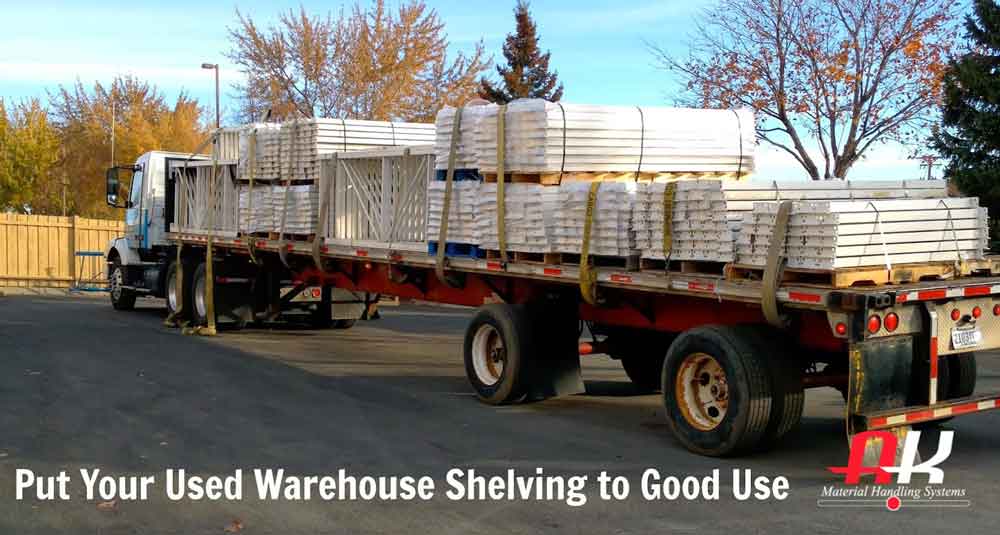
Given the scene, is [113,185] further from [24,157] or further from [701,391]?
[24,157]

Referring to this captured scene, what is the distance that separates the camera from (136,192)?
20.4 metres

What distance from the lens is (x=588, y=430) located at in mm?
9172

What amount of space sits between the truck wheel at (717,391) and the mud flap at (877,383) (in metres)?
0.68

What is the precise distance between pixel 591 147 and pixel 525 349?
2003 mm

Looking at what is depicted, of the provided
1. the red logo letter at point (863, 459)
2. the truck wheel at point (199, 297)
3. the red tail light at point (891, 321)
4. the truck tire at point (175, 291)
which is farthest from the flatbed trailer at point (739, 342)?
the truck tire at point (175, 291)

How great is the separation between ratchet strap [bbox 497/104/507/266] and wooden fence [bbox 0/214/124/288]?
966 inches

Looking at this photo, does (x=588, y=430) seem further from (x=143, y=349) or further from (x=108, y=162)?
(x=108, y=162)

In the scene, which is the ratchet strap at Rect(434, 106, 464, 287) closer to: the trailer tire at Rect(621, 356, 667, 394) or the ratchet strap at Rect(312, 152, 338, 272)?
the trailer tire at Rect(621, 356, 667, 394)

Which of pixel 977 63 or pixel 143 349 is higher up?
pixel 977 63

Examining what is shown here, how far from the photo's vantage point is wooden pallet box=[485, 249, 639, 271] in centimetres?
875

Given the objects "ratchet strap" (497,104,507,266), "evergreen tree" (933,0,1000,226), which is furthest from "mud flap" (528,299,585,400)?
"evergreen tree" (933,0,1000,226)

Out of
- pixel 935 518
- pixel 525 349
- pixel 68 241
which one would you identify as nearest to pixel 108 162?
pixel 68 241

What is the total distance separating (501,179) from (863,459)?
405cm

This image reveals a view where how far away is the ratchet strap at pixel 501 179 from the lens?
9688mm
